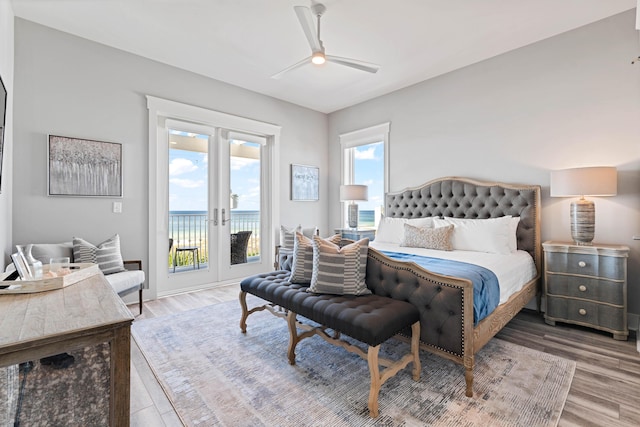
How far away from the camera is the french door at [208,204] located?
3.93 meters

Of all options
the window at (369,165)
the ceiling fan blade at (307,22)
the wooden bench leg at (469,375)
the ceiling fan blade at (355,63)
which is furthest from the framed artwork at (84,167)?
the wooden bench leg at (469,375)

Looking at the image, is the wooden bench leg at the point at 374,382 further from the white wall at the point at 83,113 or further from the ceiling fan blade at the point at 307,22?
the white wall at the point at 83,113

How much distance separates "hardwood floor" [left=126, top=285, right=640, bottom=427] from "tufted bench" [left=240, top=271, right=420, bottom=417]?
0.88 metres

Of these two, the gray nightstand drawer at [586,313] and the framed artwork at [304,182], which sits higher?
the framed artwork at [304,182]

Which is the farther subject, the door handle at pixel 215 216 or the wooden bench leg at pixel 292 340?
the door handle at pixel 215 216

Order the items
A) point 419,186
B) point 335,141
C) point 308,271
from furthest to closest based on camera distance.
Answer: point 335,141 → point 419,186 → point 308,271

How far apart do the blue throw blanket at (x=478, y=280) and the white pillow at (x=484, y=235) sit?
840mm

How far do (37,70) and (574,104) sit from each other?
5535 millimetres

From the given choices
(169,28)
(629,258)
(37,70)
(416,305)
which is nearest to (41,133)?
(37,70)

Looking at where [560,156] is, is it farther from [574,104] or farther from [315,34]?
[315,34]

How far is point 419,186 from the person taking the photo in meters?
4.31

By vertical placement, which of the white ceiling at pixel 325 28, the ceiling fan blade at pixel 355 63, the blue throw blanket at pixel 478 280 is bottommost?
the blue throw blanket at pixel 478 280

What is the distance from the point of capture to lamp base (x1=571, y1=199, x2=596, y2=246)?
282 centimetres

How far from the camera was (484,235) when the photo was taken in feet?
10.4
